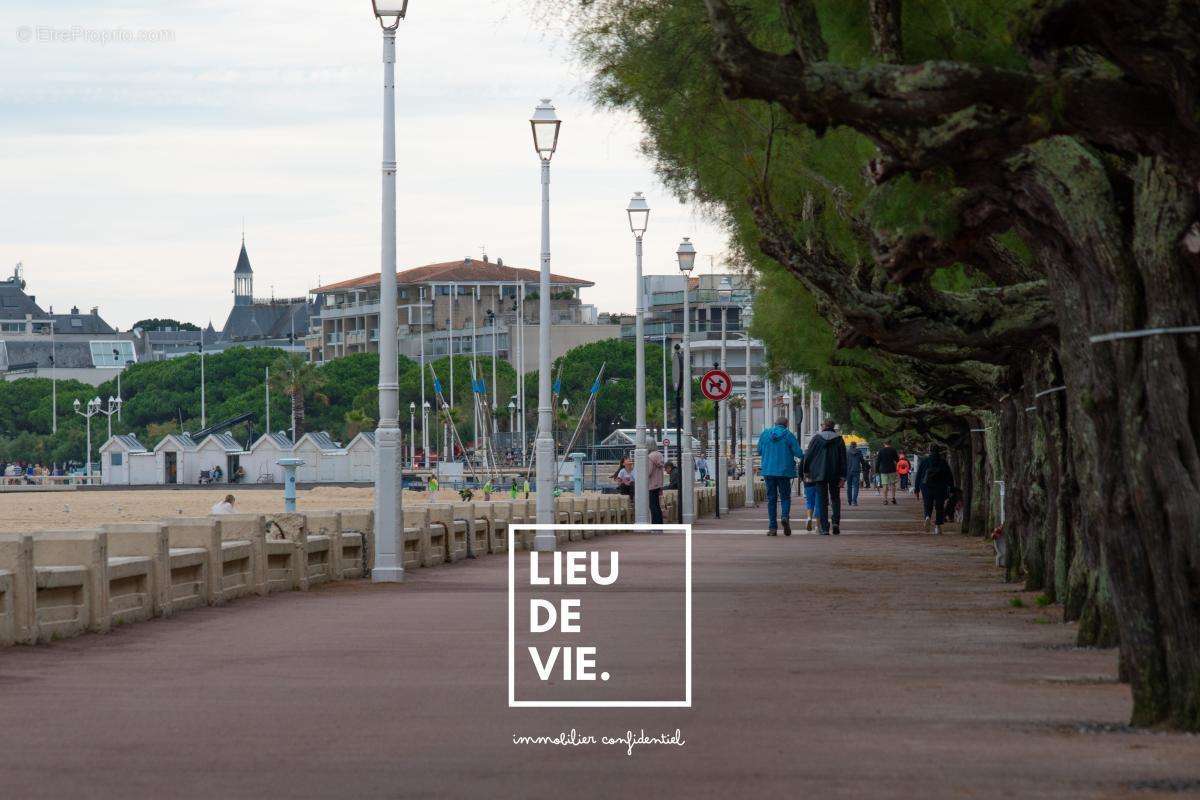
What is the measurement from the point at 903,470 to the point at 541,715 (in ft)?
230

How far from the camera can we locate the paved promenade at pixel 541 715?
7.62 m

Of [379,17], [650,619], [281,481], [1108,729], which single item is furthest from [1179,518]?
[281,481]

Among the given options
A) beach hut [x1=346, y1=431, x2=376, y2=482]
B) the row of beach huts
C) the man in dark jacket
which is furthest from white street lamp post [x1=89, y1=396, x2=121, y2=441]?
the man in dark jacket

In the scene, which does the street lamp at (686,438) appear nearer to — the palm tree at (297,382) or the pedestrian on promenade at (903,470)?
the pedestrian on promenade at (903,470)

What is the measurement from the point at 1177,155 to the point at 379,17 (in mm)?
14743

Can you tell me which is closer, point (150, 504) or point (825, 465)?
point (825, 465)

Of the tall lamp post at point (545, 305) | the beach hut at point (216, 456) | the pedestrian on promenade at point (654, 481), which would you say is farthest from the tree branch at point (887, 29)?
the beach hut at point (216, 456)

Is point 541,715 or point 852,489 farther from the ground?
point 852,489

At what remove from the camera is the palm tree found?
133 metres

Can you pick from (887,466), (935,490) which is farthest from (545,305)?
(887,466)

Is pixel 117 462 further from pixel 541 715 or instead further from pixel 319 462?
pixel 541 715

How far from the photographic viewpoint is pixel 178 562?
16.2 m

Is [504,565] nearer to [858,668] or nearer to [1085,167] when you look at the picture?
[858,668]

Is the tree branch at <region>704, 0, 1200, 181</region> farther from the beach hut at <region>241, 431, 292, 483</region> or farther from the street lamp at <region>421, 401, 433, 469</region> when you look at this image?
the beach hut at <region>241, 431, 292, 483</region>
